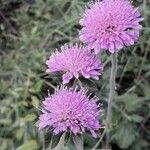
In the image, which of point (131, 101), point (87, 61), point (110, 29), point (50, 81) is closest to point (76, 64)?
point (87, 61)

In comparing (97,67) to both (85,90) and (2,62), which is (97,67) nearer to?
(85,90)

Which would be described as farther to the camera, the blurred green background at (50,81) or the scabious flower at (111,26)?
the blurred green background at (50,81)

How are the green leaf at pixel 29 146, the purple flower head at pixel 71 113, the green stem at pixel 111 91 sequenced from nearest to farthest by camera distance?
the purple flower head at pixel 71 113, the green stem at pixel 111 91, the green leaf at pixel 29 146

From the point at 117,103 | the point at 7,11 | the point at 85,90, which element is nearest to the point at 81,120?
the point at 85,90

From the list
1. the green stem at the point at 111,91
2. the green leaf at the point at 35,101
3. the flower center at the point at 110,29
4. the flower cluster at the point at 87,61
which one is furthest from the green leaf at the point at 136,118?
the flower center at the point at 110,29

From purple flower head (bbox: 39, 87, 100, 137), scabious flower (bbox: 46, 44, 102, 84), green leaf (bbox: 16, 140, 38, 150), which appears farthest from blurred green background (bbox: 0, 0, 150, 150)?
purple flower head (bbox: 39, 87, 100, 137)

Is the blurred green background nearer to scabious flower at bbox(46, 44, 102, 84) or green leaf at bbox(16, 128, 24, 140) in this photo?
green leaf at bbox(16, 128, 24, 140)

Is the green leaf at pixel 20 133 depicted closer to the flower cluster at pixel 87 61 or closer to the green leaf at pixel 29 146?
the green leaf at pixel 29 146
